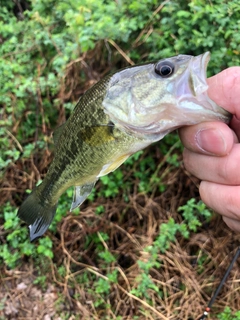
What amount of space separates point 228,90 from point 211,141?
215 millimetres

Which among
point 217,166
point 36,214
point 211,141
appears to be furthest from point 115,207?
point 211,141

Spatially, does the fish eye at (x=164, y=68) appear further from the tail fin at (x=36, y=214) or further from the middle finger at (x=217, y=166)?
the tail fin at (x=36, y=214)

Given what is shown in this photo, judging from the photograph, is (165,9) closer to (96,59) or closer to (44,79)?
(96,59)

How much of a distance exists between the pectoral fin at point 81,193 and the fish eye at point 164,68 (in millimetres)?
691

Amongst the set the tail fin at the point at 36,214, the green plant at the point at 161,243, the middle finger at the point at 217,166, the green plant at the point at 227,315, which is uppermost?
the middle finger at the point at 217,166

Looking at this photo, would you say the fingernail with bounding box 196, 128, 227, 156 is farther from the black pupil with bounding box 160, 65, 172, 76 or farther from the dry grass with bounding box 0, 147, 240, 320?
the dry grass with bounding box 0, 147, 240, 320

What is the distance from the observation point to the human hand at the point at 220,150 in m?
1.34

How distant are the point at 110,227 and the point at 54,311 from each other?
86 cm

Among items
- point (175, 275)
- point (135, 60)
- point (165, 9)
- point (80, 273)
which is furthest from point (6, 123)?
point (175, 275)

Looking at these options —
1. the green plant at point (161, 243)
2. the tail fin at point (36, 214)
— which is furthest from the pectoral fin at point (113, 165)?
the green plant at point (161, 243)

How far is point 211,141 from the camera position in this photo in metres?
1.34

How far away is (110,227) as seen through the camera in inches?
127

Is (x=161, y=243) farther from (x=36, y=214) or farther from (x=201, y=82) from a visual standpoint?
(x=201, y=82)

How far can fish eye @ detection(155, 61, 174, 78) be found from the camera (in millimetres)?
1342
